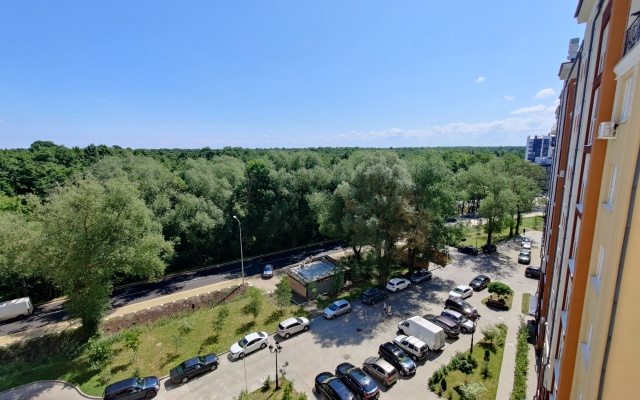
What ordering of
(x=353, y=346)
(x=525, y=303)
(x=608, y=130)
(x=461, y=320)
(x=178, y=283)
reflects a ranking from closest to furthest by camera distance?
(x=608, y=130)
(x=353, y=346)
(x=461, y=320)
(x=525, y=303)
(x=178, y=283)

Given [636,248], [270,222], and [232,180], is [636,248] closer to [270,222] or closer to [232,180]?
[270,222]

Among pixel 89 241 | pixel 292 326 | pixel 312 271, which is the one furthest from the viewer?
pixel 312 271

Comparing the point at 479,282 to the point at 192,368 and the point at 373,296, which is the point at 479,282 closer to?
the point at 373,296

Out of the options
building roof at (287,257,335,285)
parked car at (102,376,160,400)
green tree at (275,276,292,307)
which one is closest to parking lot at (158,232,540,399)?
parked car at (102,376,160,400)

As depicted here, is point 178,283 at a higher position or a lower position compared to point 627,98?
lower

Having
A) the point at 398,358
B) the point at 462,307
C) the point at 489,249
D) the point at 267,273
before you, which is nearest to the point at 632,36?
the point at 398,358

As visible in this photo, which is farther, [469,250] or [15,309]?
[469,250]

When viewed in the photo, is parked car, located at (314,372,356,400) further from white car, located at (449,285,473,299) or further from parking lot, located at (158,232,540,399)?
white car, located at (449,285,473,299)
